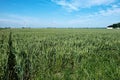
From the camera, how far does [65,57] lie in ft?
24.6

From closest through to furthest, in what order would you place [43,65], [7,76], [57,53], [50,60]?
[7,76]
[43,65]
[50,60]
[57,53]

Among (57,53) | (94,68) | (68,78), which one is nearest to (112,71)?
(94,68)

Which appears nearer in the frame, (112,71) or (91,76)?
(91,76)

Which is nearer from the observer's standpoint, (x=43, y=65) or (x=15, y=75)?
(x=15, y=75)

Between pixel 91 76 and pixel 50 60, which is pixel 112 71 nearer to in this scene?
pixel 91 76

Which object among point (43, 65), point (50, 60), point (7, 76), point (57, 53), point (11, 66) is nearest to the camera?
point (7, 76)

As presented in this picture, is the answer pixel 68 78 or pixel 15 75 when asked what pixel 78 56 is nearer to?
pixel 68 78

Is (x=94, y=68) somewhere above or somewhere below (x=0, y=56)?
below

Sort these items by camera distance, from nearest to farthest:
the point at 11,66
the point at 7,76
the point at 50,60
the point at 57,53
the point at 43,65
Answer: the point at 7,76
the point at 11,66
the point at 43,65
the point at 50,60
the point at 57,53

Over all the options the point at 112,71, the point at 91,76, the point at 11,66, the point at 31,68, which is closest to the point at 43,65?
the point at 31,68

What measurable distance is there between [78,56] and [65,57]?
25.7 inches

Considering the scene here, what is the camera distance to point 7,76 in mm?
5379

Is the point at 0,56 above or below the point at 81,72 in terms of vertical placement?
above

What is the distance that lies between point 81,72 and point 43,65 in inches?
55.1
